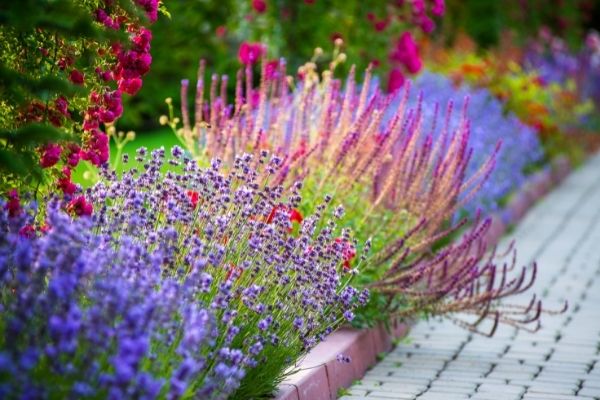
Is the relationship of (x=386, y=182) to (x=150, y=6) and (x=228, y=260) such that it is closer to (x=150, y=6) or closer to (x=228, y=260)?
(x=228, y=260)

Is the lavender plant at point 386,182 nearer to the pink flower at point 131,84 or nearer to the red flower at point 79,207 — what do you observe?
the pink flower at point 131,84

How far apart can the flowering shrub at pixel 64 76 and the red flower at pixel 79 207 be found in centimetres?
6

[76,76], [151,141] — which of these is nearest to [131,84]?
[76,76]

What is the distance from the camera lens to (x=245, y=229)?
4.77 metres

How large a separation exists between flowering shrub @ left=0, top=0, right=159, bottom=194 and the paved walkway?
65.8 inches

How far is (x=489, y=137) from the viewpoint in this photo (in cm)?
1075

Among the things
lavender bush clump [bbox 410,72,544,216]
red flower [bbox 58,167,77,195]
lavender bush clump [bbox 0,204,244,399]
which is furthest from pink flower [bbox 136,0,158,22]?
lavender bush clump [bbox 410,72,544,216]

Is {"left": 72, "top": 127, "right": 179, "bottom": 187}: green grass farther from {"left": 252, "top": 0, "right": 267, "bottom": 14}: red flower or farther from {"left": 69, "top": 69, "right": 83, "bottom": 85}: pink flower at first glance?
{"left": 69, "top": 69, "right": 83, "bottom": 85}: pink flower

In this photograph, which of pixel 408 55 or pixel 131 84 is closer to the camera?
pixel 131 84

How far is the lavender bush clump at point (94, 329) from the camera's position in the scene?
3.06 m

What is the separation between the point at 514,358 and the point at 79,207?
257cm

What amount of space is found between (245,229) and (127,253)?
1034 millimetres

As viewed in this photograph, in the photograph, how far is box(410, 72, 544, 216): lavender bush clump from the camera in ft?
32.4

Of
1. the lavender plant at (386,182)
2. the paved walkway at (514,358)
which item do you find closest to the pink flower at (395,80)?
the paved walkway at (514,358)
